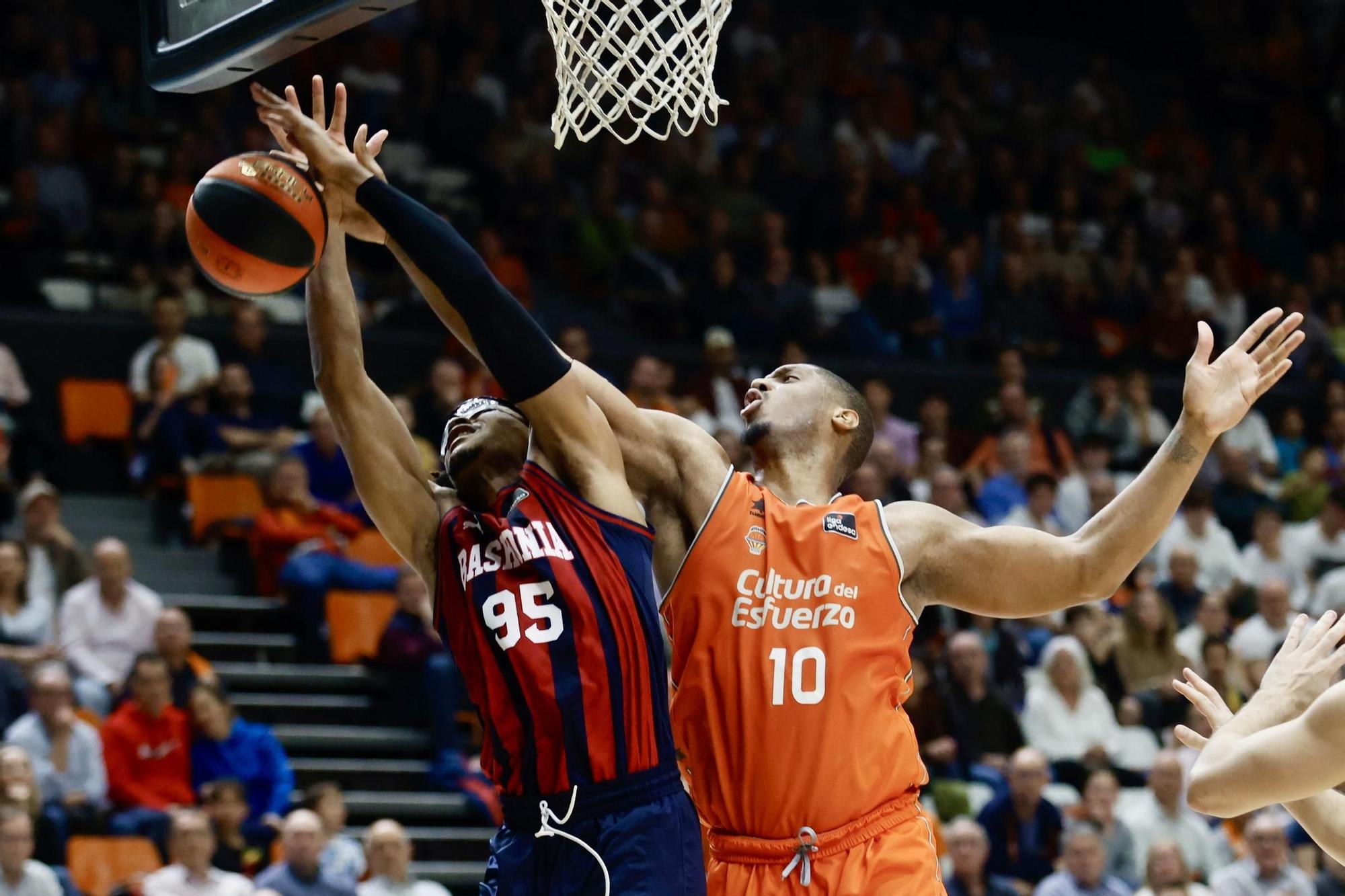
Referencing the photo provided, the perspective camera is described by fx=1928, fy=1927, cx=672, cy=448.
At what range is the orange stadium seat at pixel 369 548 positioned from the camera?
11.5m

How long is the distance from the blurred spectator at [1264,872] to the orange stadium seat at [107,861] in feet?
18.5

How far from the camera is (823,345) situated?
14875mm

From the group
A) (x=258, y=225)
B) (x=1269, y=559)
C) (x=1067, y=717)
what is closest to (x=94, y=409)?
(x=1067, y=717)

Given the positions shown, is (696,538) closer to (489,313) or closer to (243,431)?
(489,313)

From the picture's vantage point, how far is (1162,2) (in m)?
21.8

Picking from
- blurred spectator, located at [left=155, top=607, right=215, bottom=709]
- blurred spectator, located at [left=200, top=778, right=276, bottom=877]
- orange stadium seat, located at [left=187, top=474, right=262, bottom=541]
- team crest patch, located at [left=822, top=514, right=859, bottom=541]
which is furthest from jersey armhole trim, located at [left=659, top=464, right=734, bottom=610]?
orange stadium seat, located at [left=187, top=474, right=262, bottom=541]

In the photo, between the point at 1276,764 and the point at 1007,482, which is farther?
the point at 1007,482

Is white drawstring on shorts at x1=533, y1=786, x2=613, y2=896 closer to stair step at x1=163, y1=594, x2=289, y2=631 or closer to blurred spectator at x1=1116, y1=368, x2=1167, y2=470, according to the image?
stair step at x1=163, y1=594, x2=289, y2=631

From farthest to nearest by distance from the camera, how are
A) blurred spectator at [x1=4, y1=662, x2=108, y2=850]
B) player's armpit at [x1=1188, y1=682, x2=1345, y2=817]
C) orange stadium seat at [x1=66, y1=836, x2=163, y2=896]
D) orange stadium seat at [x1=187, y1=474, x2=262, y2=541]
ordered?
1. orange stadium seat at [x1=187, y1=474, x2=262, y2=541]
2. blurred spectator at [x1=4, y1=662, x2=108, y2=850]
3. orange stadium seat at [x1=66, y1=836, x2=163, y2=896]
4. player's armpit at [x1=1188, y1=682, x2=1345, y2=817]

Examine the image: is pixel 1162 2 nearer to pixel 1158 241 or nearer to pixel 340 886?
pixel 1158 241

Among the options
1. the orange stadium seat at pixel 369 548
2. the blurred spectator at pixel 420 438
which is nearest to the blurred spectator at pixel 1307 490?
the blurred spectator at pixel 420 438

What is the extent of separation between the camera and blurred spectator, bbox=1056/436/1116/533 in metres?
13.6

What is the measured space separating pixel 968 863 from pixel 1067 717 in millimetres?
1991

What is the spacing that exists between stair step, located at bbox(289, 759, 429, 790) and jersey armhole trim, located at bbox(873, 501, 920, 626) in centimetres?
642
